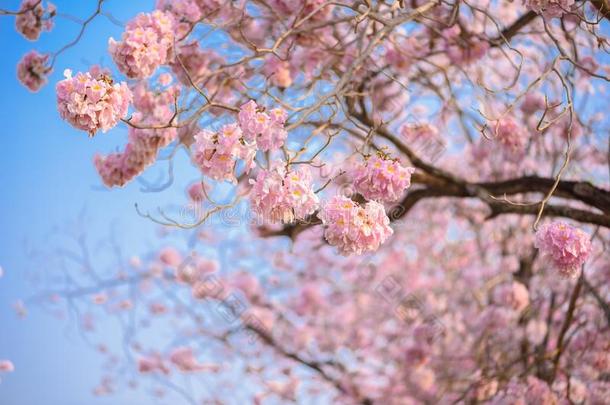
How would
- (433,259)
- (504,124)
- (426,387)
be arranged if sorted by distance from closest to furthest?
(504,124) < (426,387) < (433,259)

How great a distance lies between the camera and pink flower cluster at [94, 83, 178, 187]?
271cm

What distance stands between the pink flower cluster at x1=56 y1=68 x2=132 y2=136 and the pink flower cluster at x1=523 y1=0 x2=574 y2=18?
1618 millimetres

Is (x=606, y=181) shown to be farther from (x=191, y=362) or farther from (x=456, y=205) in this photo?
(x=191, y=362)

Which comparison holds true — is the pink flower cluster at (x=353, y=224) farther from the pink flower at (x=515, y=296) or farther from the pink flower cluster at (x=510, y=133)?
the pink flower at (x=515, y=296)

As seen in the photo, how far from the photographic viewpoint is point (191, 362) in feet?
22.9

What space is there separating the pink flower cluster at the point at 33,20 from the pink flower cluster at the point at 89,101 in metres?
1.31

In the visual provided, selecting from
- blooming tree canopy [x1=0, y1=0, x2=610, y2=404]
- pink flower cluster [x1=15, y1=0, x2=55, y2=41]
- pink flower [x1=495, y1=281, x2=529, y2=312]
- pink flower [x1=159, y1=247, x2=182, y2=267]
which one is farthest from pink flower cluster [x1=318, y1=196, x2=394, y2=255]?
pink flower [x1=159, y1=247, x2=182, y2=267]

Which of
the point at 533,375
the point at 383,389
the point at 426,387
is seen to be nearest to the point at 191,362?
the point at 383,389

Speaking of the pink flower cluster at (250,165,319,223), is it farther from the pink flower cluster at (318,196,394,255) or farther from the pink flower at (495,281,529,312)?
the pink flower at (495,281,529,312)

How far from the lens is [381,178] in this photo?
6.68 feet

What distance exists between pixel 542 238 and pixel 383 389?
15.1ft

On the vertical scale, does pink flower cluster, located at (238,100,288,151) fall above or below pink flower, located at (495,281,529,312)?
below

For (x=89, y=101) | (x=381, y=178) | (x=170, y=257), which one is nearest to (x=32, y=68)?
(x=89, y=101)

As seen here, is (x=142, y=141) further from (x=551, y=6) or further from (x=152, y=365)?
(x=152, y=365)
